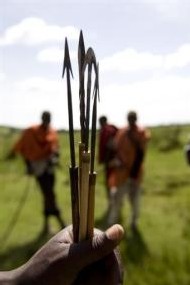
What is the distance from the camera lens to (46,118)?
9.26m

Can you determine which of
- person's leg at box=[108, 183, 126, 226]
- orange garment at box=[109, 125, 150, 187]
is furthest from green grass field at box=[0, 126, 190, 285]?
orange garment at box=[109, 125, 150, 187]

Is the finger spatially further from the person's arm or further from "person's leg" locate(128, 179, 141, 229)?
"person's leg" locate(128, 179, 141, 229)

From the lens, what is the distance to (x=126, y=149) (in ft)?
29.8

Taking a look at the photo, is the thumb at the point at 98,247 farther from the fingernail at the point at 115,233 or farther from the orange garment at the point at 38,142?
the orange garment at the point at 38,142

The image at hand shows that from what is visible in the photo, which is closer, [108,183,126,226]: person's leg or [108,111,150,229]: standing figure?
[108,111,150,229]: standing figure

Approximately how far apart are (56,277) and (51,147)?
778 cm

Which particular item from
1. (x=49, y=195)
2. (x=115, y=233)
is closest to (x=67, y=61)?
(x=115, y=233)

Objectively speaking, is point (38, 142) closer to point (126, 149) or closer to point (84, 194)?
point (126, 149)

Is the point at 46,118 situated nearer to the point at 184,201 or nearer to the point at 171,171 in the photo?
the point at 184,201

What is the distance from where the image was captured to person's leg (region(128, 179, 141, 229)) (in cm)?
937

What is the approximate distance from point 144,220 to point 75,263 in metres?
8.91

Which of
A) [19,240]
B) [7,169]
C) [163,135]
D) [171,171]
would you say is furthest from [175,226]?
[163,135]

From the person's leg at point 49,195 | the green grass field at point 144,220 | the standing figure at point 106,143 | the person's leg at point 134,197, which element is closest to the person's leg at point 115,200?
the person's leg at point 134,197

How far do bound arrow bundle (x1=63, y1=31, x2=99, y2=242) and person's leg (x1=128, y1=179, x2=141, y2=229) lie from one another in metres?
7.66
